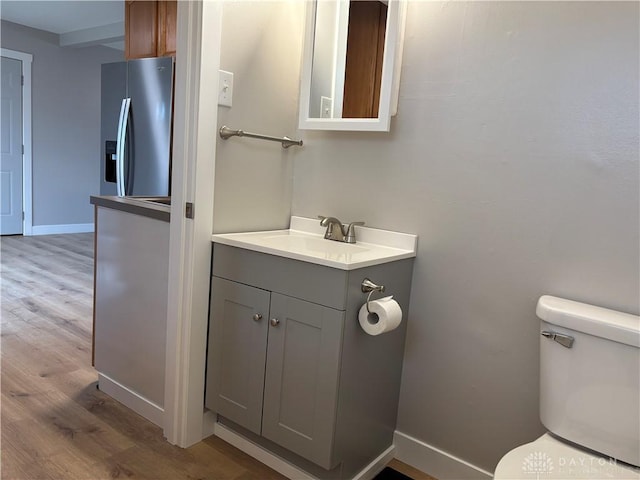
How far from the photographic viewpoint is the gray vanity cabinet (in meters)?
1.55

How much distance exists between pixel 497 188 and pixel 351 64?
74 cm

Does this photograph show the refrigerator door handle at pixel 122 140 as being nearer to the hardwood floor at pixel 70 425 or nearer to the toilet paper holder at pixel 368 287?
the hardwood floor at pixel 70 425

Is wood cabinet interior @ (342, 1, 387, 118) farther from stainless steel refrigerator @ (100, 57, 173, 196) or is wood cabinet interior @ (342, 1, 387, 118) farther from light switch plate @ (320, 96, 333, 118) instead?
stainless steel refrigerator @ (100, 57, 173, 196)

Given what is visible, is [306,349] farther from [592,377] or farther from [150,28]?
[150,28]

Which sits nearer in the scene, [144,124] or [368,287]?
[368,287]

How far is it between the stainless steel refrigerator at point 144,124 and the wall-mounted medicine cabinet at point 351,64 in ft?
5.67

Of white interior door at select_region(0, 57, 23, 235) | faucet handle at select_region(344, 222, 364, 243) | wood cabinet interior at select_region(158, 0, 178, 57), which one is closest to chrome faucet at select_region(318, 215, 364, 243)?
faucet handle at select_region(344, 222, 364, 243)

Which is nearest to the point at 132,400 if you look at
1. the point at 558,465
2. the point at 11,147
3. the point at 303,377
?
the point at 303,377

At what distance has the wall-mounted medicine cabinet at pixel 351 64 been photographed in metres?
1.74

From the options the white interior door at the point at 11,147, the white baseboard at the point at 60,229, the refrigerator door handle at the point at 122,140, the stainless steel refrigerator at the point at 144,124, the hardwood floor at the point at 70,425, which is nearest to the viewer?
the hardwood floor at the point at 70,425

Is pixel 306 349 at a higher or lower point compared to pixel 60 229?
higher

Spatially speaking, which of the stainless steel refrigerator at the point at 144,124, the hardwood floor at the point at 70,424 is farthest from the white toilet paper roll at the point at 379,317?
the stainless steel refrigerator at the point at 144,124

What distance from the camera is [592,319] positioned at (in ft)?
4.22

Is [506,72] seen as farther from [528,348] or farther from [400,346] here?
[400,346]
